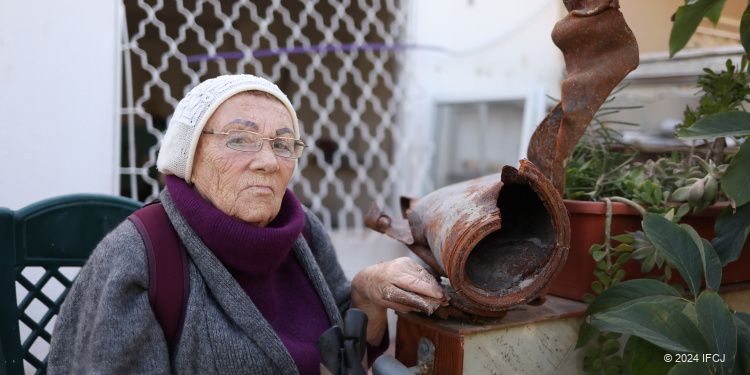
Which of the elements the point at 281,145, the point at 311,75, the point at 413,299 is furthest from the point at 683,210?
the point at 311,75

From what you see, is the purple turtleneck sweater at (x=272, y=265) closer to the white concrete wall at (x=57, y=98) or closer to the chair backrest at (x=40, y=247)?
the chair backrest at (x=40, y=247)

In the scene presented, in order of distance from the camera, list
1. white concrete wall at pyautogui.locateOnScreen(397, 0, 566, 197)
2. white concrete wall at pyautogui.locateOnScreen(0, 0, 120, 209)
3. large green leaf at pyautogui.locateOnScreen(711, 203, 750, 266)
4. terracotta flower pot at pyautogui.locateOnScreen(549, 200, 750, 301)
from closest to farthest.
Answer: large green leaf at pyautogui.locateOnScreen(711, 203, 750, 266)
terracotta flower pot at pyautogui.locateOnScreen(549, 200, 750, 301)
white concrete wall at pyautogui.locateOnScreen(0, 0, 120, 209)
white concrete wall at pyautogui.locateOnScreen(397, 0, 566, 197)

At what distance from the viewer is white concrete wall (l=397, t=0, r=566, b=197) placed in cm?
320

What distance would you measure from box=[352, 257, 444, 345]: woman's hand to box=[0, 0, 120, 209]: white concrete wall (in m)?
1.38

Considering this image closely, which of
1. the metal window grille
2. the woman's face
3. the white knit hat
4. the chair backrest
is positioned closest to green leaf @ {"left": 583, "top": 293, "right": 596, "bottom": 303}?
the woman's face

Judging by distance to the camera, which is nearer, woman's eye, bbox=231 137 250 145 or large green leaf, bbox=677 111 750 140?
large green leaf, bbox=677 111 750 140

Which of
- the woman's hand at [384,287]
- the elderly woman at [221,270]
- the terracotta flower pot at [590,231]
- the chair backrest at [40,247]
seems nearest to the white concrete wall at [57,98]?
the chair backrest at [40,247]

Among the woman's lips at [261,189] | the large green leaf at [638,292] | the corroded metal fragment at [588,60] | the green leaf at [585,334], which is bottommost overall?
the green leaf at [585,334]

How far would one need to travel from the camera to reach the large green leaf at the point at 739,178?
3.71 ft

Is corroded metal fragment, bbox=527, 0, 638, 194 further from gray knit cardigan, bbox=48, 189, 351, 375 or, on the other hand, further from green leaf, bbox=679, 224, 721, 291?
gray knit cardigan, bbox=48, 189, 351, 375

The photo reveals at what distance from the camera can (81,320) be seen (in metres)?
1.15

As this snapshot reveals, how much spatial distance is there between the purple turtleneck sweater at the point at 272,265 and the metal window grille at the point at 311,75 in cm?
126

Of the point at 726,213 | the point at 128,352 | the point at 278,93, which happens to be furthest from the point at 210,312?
the point at 726,213

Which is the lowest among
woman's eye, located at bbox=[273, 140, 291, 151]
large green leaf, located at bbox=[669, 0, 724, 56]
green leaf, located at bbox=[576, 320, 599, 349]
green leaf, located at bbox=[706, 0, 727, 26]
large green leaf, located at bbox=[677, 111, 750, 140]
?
green leaf, located at bbox=[576, 320, 599, 349]
